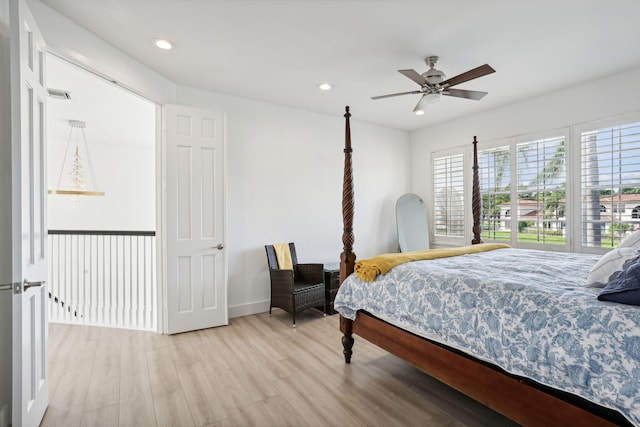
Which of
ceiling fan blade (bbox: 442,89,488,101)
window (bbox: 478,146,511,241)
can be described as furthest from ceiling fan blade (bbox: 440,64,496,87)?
window (bbox: 478,146,511,241)

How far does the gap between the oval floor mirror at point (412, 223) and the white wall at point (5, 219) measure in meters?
4.49

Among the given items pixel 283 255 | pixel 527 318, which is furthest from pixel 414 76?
pixel 283 255

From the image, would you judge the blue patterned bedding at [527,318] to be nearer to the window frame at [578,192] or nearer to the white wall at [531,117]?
the window frame at [578,192]

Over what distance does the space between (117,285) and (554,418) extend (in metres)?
4.53

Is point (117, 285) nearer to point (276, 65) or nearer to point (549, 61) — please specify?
point (276, 65)

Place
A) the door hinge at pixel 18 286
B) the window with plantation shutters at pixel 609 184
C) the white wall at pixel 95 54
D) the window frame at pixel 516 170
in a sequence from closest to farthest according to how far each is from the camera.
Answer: the door hinge at pixel 18 286
the white wall at pixel 95 54
the window with plantation shutters at pixel 609 184
the window frame at pixel 516 170

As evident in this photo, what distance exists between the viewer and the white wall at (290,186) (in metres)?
3.91

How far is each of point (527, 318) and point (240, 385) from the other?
1.95 m

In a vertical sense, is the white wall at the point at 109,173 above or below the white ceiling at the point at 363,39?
below

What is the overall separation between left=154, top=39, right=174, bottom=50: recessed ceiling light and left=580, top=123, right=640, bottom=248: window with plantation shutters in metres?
4.45

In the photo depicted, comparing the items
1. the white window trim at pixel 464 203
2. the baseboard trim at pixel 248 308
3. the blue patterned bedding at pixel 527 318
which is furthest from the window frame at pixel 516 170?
the baseboard trim at pixel 248 308

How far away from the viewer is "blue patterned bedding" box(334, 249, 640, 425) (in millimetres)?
1244

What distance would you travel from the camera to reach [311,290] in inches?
147

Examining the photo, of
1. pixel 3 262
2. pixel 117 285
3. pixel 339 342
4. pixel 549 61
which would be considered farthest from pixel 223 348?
pixel 549 61
